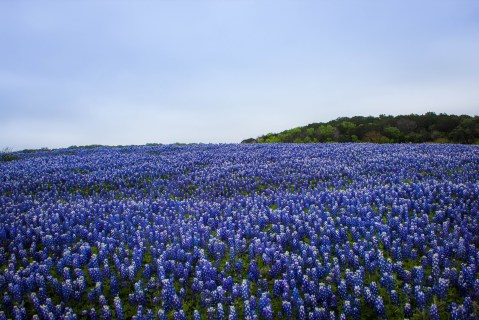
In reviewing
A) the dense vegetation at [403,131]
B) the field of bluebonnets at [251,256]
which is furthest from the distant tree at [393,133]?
the field of bluebonnets at [251,256]

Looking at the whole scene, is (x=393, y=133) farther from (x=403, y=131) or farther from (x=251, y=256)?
(x=251, y=256)

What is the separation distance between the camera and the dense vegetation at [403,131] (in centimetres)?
3460

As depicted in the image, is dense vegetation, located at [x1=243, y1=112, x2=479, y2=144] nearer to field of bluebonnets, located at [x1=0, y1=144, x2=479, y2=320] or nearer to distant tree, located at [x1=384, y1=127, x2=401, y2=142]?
distant tree, located at [x1=384, y1=127, x2=401, y2=142]

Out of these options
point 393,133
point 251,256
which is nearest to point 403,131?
point 393,133

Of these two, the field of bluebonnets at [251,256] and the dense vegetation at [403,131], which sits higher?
the dense vegetation at [403,131]

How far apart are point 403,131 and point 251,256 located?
36.2 meters

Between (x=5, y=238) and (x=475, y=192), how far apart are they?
34.2 feet

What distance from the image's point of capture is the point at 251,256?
6055 mm

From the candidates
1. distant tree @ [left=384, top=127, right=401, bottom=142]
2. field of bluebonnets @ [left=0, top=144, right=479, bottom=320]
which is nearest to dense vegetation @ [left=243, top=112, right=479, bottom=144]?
distant tree @ [left=384, top=127, right=401, bottom=142]

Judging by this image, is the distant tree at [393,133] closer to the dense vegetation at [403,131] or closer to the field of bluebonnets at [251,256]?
the dense vegetation at [403,131]

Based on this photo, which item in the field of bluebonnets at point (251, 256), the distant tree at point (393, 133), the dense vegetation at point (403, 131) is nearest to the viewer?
the field of bluebonnets at point (251, 256)

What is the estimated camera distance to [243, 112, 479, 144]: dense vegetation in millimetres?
34603

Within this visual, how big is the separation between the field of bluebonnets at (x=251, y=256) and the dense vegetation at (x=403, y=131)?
26807 mm

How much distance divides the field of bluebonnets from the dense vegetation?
2681 centimetres
